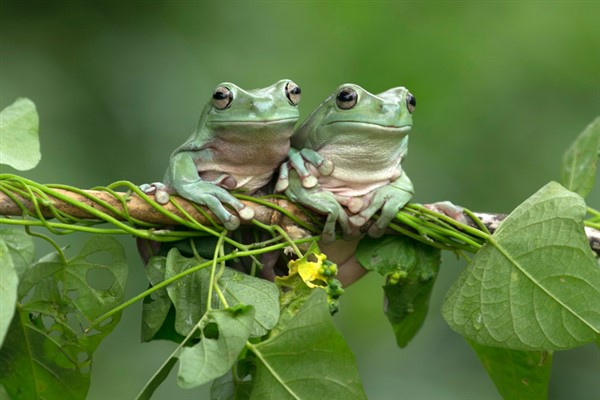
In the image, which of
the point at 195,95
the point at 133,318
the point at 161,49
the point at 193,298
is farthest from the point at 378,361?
the point at 193,298

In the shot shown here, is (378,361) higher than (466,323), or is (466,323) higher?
(466,323)

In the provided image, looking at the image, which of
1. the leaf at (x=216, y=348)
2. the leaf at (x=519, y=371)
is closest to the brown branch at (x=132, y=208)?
the leaf at (x=216, y=348)

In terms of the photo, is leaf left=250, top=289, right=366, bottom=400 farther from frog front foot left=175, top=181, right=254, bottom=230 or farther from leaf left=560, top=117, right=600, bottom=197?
leaf left=560, top=117, right=600, bottom=197

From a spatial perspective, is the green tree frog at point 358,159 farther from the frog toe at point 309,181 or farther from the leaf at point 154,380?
the leaf at point 154,380

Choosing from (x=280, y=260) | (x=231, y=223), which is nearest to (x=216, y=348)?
(x=231, y=223)

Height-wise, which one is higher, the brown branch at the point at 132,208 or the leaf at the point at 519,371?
the brown branch at the point at 132,208

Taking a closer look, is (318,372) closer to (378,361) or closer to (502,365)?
(502,365)

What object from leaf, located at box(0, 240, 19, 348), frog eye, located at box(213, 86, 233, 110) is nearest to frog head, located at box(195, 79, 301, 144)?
frog eye, located at box(213, 86, 233, 110)
